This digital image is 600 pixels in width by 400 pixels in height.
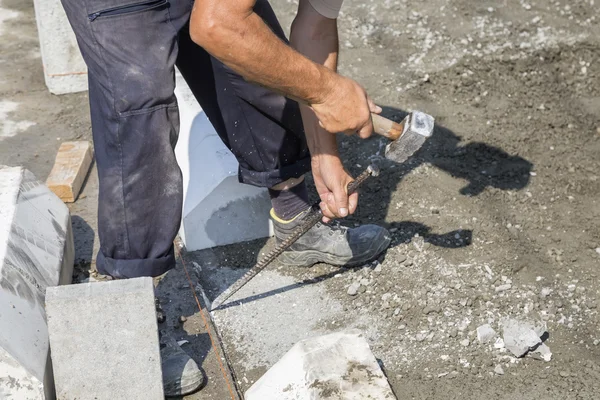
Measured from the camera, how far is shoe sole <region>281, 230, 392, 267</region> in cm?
339

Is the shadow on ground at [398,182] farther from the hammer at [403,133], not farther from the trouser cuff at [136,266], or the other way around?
the hammer at [403,133]

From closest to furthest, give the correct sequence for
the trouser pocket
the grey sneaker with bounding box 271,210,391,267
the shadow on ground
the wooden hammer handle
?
the trouser pocket → the wooden hammer handle → the grey sneaker with bounding box 271,210,391,267 → the shadow on ground

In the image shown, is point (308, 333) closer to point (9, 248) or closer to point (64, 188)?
point (9, 248)

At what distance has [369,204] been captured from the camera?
3787 mm

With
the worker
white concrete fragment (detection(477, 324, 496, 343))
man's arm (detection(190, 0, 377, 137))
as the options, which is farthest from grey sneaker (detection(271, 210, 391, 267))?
man's arm (detection(190, 0, 377, 137))

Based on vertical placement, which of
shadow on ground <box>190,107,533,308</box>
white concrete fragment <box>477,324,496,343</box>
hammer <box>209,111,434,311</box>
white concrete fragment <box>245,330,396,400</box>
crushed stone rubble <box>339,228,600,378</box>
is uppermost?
hammer <box>209,111,434,311</box>

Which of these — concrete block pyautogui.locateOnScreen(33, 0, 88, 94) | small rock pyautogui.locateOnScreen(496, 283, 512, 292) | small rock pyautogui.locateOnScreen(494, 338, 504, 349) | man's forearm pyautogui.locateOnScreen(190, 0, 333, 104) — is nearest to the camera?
man's forearm pyautogui.locateOnScreen(190, 0, 333, 104)

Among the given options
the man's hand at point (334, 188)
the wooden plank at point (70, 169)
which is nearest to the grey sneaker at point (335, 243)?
the man's hand at point (334, 188)

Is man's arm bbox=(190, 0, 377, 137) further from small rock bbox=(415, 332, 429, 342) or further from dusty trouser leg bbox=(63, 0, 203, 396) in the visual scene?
small rock bbox=(415, 332, 429, 342)

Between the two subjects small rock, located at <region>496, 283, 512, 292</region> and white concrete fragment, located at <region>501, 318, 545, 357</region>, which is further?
small rock, located at <region>496, 283, 512, 292</region>

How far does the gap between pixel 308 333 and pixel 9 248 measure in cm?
115

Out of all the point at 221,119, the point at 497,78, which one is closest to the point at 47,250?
the point at 221,119

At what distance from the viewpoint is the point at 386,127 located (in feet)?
8.92

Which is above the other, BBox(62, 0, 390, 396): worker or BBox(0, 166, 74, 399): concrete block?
BBox(62, 0, 390, 396): worker
